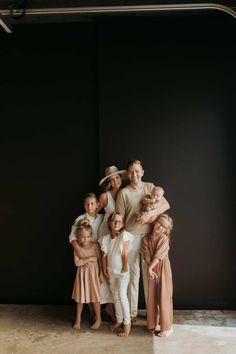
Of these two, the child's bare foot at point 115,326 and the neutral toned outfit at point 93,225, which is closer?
the child's bare foot at point 115,326

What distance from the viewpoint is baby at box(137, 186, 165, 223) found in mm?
4723

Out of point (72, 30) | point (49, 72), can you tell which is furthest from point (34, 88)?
point (72, 30)

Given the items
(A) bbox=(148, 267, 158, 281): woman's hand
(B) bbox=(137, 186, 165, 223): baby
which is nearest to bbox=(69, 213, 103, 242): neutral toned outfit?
(B) bbox=(137, 186, 165, 223): baby

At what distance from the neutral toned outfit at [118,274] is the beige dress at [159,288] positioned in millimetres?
230

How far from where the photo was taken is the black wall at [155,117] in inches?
208

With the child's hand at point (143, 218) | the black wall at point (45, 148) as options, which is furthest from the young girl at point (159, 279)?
the black wall at point (45, 148)

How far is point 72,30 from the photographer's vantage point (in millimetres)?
5480

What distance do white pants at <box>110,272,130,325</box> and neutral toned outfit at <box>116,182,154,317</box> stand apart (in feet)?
0.68

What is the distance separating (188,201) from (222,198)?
1.30 ft

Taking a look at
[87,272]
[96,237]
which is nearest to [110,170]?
[96,237]

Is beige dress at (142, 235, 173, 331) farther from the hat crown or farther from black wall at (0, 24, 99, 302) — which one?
black wall at (0, 24, 99, 302)

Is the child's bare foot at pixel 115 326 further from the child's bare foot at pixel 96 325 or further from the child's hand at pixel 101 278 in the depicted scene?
the child's hand at pixel 101 278

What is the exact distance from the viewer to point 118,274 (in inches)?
183

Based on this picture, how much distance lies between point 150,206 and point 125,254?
0.56m
